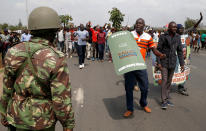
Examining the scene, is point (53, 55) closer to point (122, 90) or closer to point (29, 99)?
point (29, 99)

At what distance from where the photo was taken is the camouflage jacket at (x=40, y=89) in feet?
5.47

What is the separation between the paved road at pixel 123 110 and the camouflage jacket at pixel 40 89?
204 centimetres

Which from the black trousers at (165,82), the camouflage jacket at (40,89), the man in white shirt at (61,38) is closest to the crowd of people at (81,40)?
the man in white shirt at (61,38)

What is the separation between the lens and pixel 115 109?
4574mm

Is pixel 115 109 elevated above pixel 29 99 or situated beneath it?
situated beneath

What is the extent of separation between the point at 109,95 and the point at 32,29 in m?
3.99

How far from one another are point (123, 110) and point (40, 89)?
306 centimetres

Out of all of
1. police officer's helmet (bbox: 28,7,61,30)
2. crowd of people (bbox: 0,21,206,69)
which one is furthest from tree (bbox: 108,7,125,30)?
police officer's helmet (bbox: 28,7,61,30)

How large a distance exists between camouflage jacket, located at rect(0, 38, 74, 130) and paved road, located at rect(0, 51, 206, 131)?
6.70 ft

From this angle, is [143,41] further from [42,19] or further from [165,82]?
[42,19]

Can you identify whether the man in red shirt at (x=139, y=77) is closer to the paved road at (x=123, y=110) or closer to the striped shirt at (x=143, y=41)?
the striped shirt at (x=143, y=41)

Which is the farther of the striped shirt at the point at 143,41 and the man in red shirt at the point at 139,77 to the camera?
the striped shirt at the point at 143,41

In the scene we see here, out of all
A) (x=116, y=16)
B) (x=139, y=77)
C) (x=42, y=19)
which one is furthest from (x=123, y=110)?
(x=116, y=16)

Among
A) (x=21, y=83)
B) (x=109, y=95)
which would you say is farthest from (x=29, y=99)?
(x=109, y=95)
